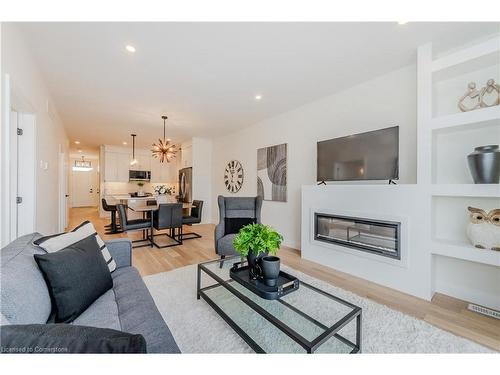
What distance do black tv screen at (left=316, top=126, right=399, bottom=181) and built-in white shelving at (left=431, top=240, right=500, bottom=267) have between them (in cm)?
79

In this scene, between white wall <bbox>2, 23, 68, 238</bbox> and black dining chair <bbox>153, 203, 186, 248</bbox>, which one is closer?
white wall <bbox>2, 23, 68, 238</bbox>

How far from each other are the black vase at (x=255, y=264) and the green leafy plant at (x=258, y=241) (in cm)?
4

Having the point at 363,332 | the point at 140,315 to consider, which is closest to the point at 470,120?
the point at 363,332

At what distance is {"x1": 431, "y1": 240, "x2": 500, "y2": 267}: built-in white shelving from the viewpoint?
1832 millimetres

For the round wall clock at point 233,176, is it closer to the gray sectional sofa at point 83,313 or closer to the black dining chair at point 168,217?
the black dining chair at point 168,217

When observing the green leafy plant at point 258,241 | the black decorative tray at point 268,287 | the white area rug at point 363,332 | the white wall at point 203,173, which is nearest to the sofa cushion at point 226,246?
the white area rug at point 363,332

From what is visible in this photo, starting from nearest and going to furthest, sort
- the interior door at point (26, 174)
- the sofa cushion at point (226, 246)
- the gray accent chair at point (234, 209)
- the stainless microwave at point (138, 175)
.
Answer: the interior door at point (26, 174) < the sofa cushion at point (226, 246) < the gray accent chair at point (234, 209) < the stainless microwave at point (138, 175)

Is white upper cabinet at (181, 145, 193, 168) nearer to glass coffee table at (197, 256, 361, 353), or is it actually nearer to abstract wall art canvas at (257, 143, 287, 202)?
abstract wall art canvas at (257, 143, 287, 202)

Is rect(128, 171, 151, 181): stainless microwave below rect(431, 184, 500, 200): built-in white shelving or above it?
above

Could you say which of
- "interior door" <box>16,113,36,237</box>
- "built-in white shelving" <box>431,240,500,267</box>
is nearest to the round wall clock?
"interior door" <box>16,113,36,237</box>

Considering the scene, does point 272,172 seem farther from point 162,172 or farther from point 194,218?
point 162,172

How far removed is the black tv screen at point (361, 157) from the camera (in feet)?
8.18

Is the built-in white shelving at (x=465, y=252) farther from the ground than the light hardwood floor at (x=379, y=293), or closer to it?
farther from the ground
